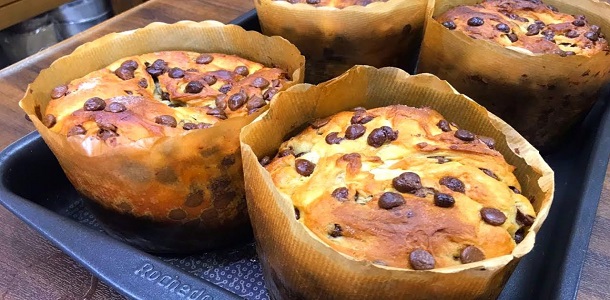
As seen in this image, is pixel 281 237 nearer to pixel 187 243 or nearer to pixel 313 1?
pixel 187 243

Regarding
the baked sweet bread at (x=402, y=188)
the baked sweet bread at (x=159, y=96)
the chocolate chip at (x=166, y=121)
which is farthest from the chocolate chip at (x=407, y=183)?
the chocolate chip at (x=166, y=121)

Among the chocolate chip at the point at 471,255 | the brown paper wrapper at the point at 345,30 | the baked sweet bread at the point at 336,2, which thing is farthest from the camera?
the baked sweet bread at the point at 336,2

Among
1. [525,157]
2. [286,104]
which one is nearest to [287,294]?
[286,104]

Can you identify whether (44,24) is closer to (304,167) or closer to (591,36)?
(304,167)

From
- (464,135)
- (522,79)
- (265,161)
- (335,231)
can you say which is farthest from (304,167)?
(522,79)

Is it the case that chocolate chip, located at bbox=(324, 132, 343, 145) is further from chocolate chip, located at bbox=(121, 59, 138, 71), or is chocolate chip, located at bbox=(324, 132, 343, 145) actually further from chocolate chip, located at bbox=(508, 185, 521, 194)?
chocolate chip, located at bbox=(121, 59, 138, 71)

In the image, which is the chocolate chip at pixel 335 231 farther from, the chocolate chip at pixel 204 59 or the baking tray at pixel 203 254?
the chocolate chip at pixel 204 59
